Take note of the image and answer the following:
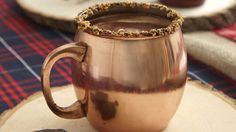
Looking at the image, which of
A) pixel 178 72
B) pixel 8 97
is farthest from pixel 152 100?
pixel 8 97

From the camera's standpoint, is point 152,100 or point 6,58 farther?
point 6,58

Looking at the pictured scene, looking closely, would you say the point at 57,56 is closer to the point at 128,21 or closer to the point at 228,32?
the point at 128,21

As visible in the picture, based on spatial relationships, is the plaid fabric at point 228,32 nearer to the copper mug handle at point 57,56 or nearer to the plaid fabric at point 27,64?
the plaid fabric at point 27,64

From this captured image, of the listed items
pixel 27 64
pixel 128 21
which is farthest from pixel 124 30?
pixel 27 64

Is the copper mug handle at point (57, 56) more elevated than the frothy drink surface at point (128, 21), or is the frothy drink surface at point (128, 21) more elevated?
the frothy drink surface at point (128, 21)

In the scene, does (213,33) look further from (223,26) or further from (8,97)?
(8,97)

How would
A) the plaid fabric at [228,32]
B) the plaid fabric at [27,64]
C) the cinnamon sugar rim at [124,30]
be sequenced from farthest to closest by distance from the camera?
the plaid fabric at [228,32] < the plaid fabric at [27,64] < the cinnamon sugar rim at [124,30]

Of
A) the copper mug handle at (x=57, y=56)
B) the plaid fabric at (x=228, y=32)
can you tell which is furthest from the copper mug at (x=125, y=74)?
the plaid fabric at (x=228, y=32)
